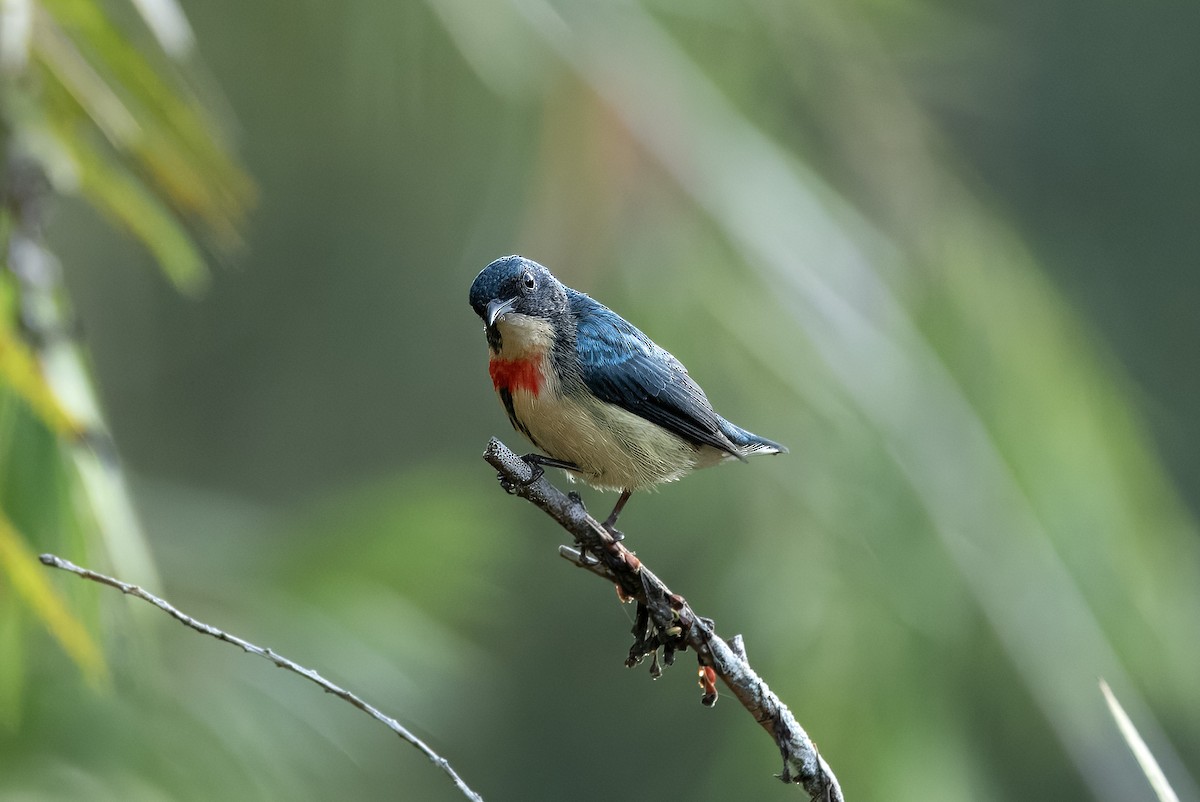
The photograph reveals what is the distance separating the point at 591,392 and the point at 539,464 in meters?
0.25

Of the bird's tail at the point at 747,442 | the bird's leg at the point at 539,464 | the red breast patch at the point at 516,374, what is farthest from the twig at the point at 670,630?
the bird's tail at the point at 747,442

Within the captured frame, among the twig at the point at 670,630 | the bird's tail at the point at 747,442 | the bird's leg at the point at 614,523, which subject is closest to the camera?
the twig at the point at 670,630

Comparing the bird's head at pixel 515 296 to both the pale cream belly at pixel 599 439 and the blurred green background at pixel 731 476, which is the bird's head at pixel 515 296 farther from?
the blurred green background at pixel 731 476

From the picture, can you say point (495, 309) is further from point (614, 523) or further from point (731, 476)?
point (731, 476)

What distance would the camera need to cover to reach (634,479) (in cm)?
203

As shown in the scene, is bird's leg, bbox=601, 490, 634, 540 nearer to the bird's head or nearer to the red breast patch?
the red breast patch

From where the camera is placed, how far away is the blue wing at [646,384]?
6.88 ft

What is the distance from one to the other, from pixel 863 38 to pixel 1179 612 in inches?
90.5

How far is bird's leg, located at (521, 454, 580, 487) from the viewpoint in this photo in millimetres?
1679

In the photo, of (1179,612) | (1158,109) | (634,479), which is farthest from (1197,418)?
(634,479)

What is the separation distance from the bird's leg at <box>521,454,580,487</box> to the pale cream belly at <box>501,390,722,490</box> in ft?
0.08

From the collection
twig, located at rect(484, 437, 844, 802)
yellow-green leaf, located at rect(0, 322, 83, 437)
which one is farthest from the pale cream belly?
yellow-green leaf, located at rect(0, 322, 83, 437)

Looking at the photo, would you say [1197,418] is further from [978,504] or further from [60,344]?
[60,344]

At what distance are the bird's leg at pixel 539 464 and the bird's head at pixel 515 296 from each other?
0.71 feet
